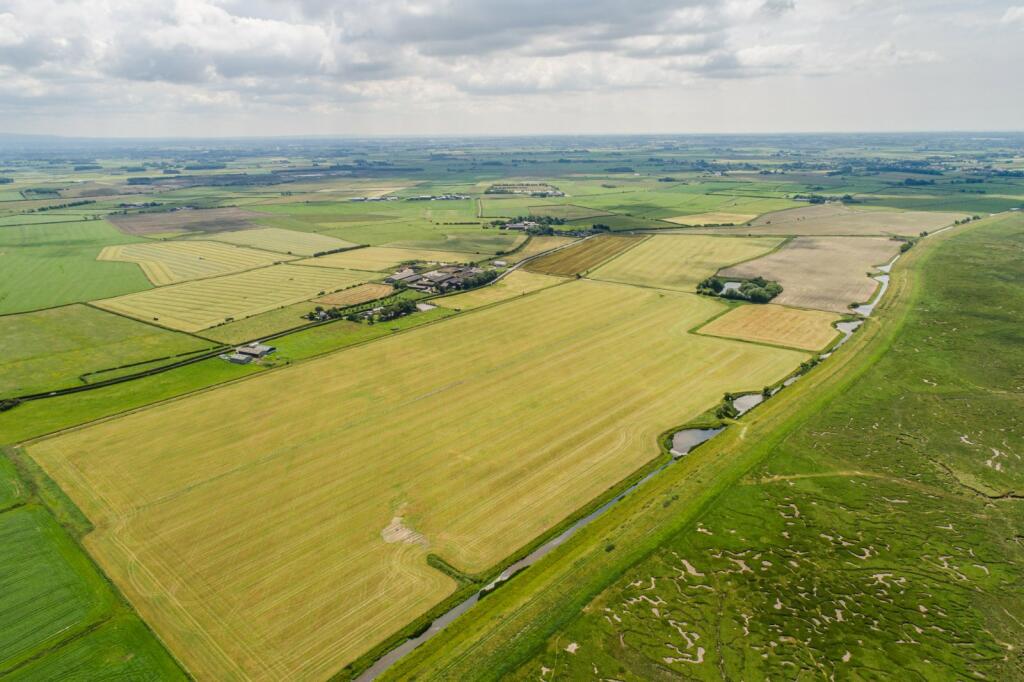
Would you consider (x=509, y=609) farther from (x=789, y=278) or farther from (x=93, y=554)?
(x=789, y=278)

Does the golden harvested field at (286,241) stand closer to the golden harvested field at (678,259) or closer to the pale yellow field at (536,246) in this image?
the pale yellow field at (536,246)

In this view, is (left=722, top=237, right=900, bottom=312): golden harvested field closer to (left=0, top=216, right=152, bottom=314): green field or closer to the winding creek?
the winding creek

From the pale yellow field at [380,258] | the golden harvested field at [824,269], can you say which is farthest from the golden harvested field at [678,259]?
the pale yellow field at [380,258]

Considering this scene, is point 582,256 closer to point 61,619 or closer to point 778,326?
point 778,326

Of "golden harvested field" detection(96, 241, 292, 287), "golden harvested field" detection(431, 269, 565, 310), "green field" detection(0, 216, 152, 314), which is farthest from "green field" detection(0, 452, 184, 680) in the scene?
"golden harvested field" detection(96, 241, 292, 287)

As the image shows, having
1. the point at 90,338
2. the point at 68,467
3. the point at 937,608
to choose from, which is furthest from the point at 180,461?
the point at 937,608

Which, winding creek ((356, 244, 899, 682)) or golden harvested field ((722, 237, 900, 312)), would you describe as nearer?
winding creek ((356, 244, 899, 682))
